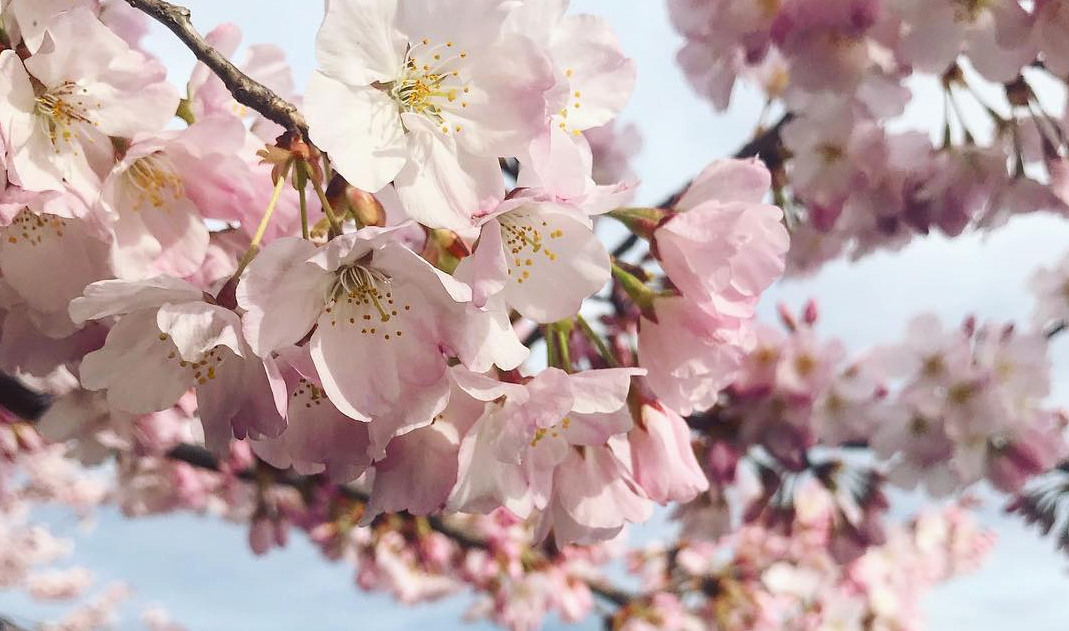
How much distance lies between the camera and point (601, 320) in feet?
5.78

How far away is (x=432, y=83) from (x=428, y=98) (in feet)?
0.05

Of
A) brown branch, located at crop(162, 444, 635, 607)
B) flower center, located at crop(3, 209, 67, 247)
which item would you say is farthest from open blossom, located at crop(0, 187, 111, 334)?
brown branch, located at crop(162, 444, 635, 607)

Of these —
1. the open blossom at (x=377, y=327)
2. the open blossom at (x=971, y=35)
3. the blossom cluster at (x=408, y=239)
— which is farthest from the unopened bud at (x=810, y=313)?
the open blossom at (x=377, y=327)

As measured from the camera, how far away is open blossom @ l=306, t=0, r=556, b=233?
2.32 feet

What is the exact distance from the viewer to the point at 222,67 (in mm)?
746

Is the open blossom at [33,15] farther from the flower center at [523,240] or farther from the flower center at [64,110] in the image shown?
the flower center at [523,240]

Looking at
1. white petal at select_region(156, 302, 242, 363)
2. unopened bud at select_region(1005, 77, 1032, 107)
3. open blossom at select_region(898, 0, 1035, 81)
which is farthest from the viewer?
unopened bud at select_region(1005, 77, 1032, 107)

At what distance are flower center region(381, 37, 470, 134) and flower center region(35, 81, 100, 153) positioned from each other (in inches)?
12.6

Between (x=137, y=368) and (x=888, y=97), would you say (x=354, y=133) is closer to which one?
(x=137, y=368)

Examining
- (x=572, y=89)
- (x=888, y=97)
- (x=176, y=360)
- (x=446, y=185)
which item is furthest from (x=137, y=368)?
(x=888, y=97)

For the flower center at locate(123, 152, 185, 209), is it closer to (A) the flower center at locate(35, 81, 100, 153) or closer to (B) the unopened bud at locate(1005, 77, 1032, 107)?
(A) the flower center at locate(35, 81, 100, 153)

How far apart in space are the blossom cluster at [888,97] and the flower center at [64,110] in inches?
35.6

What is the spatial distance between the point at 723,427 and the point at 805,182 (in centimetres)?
58

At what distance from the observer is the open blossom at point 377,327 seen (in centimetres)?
69
